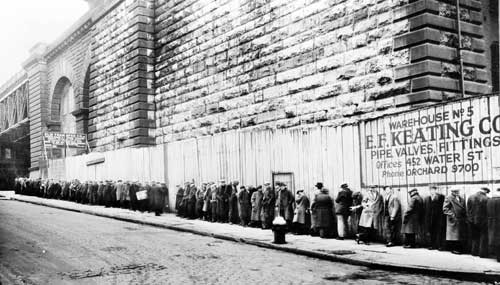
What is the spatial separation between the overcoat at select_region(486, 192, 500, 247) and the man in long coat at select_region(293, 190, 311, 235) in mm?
5329

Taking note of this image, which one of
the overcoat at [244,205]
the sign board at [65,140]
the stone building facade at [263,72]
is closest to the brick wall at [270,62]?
the stone building facade at [263,72]

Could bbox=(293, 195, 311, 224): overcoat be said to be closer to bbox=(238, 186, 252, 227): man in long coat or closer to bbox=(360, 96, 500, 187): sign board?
bbox=(360, 96, 500, 187): sign board

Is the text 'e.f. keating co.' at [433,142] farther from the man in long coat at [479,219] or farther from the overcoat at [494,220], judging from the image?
the overcoat at [494,220]

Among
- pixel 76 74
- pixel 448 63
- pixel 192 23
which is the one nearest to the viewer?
pixel 448 63

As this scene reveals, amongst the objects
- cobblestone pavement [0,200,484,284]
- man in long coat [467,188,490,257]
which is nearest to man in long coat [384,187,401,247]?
man in long coat [467,188,490,257]

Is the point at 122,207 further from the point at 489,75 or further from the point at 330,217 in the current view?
the point at 489,75

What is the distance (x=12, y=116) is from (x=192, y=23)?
35573 mm

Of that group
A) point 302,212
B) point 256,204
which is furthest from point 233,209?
point 302,212

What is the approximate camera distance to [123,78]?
86.6 ft

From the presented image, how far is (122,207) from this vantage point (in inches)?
924

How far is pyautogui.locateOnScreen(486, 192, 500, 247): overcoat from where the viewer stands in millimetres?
9805

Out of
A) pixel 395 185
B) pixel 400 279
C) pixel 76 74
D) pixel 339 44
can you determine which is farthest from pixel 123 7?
pixel 400 279

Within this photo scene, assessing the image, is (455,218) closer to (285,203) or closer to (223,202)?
(285,203)

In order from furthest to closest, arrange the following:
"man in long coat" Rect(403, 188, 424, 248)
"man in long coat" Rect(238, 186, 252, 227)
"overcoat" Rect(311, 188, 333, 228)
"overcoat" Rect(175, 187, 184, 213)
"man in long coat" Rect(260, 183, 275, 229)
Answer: "overcoat" Rect(175, 187, 184, 213), "man in long coat" Rect(238, 186, 252, 227), "man in long coat" Rect(260, 183, 275, 229), "overcoat" Rect(311, 188, 333, 228), "man in long coat" Rect(403, 188, 424, 248)
